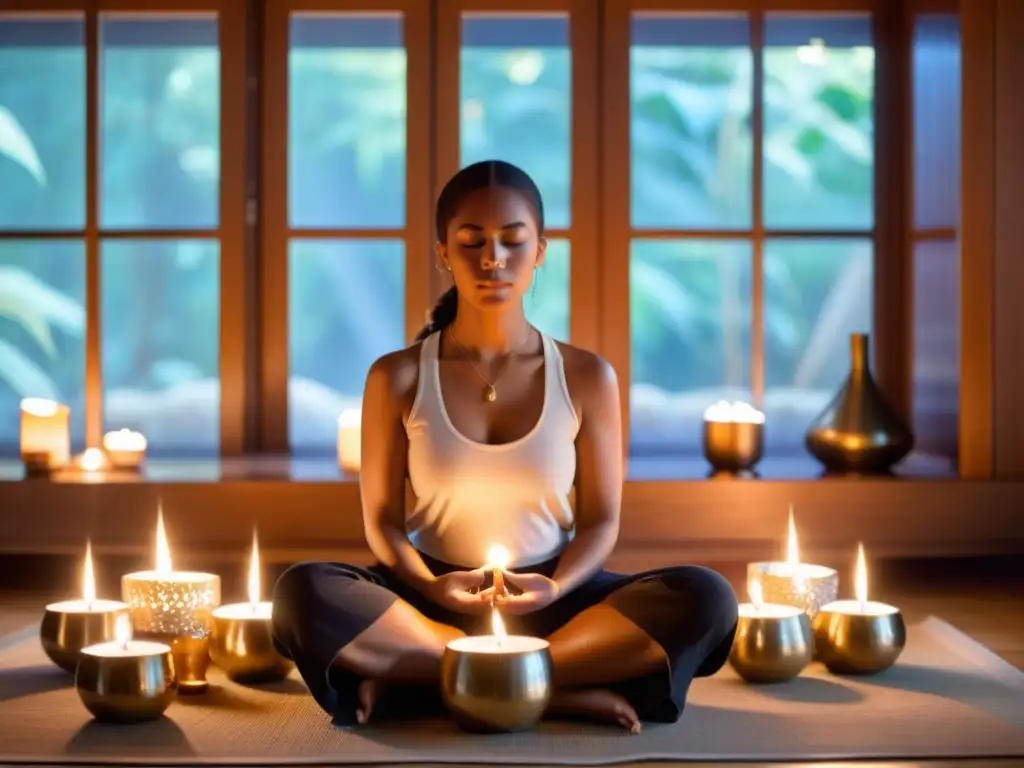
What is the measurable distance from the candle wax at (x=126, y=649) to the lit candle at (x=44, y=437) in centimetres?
134

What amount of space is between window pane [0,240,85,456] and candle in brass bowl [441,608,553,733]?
2117 mm

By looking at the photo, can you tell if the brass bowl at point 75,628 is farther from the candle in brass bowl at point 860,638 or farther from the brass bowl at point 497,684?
the candle in brass bowl at point 860,638

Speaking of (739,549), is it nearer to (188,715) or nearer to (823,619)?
(823,619)

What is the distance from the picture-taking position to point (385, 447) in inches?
101

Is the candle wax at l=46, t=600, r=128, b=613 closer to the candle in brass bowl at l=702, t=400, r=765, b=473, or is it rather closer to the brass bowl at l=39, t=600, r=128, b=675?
the brass bowl at l=39, t=600, r=128, b=675

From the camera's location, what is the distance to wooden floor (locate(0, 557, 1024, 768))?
10.1ft

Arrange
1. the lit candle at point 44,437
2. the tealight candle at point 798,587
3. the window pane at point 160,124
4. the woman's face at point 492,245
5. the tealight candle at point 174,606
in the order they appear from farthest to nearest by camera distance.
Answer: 1. the window pane at point 160,124
2. the lit candle at point 44,437
3. the tealight candle at point 798,587
4. the tealight candle at point 174,606
5. the woman's face at point 492,245

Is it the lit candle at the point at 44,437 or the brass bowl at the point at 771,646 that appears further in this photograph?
the lit candle at the point at 44,437

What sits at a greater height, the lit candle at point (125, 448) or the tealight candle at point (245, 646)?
the lit candle at point (125, 448)

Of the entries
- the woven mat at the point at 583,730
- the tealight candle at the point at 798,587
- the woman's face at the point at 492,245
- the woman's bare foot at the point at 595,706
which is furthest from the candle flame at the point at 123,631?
the tealight candle at the point at 798,587

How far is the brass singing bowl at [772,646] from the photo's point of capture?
2.53 m

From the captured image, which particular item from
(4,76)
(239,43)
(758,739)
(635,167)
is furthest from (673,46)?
(758,739)

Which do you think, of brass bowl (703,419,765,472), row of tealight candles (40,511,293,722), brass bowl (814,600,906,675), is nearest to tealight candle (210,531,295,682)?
row of tealight candles (40,511,293,722)

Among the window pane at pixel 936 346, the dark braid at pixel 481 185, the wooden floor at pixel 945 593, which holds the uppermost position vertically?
the dark braid at pixel 481 185
